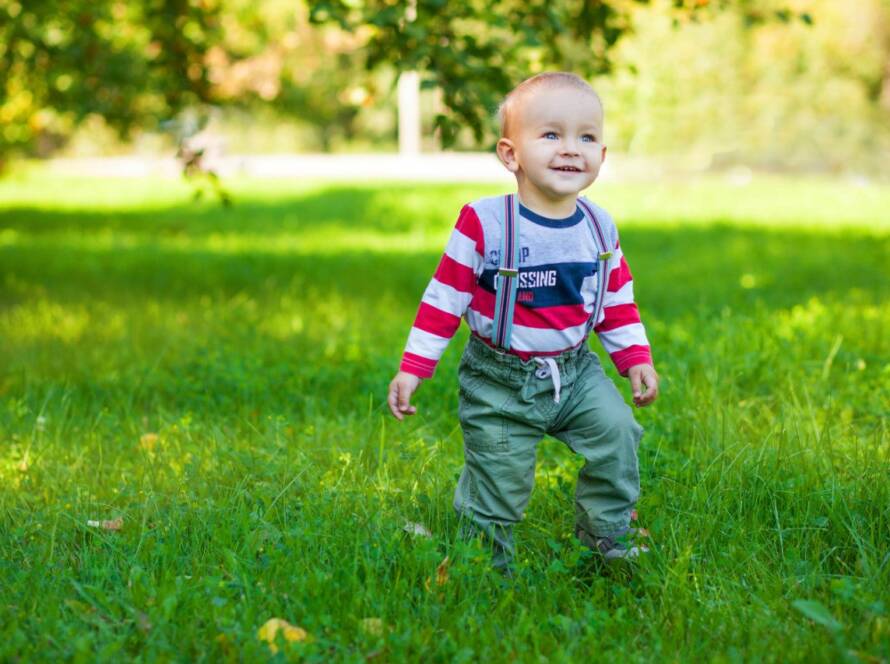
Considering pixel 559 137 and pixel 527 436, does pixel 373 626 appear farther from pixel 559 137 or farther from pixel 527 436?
pixel 559 137

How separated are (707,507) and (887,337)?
295cm

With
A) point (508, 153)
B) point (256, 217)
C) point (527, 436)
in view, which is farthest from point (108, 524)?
point (256, 217)

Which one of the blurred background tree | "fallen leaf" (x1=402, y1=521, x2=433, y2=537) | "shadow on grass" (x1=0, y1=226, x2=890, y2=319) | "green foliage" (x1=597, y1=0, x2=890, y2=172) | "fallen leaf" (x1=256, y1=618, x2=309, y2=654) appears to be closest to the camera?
"fallen leaf" (x1=256, y1=618, x2=309, y2=654)

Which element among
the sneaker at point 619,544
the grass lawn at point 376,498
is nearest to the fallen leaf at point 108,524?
the grass lawn at point 376,498

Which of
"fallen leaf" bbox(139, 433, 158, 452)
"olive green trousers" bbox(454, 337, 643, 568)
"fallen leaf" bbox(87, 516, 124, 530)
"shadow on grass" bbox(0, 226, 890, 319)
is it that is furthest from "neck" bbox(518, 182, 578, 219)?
"shadow on grass" bbox(0, 226, 890, 319)

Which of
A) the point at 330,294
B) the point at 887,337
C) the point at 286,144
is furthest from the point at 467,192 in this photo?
the point at 286,144

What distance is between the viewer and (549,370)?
118 inches

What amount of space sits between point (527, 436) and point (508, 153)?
79 cm

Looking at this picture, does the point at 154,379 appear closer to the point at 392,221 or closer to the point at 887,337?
the point at 887,337

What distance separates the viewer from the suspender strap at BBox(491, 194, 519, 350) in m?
2.93

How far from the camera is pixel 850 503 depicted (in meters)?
3.24

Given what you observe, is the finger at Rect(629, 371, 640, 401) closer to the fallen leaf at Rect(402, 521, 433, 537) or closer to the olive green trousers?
the olive green trousers

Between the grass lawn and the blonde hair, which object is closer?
the grass lawn

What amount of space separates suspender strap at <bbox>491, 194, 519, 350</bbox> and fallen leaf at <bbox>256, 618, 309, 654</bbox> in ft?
3.13
